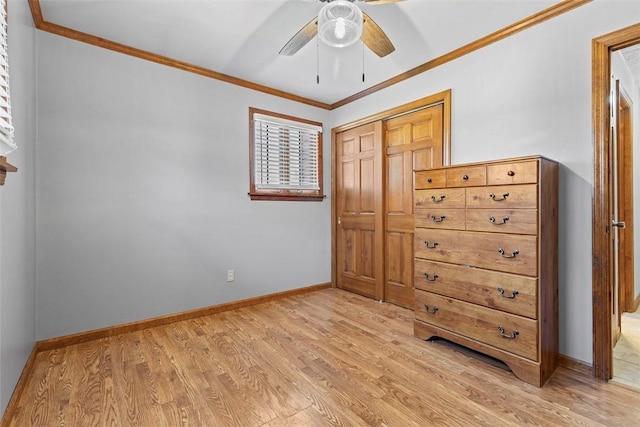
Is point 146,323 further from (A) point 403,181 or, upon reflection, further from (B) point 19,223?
(A) point 403,181

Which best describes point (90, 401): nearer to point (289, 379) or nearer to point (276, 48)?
point (289, 379)

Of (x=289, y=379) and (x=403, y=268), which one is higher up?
(x=403, y=268)

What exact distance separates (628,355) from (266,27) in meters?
3.49

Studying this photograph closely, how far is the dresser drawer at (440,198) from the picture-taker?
2.14 meters

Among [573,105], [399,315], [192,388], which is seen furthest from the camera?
[399,315]

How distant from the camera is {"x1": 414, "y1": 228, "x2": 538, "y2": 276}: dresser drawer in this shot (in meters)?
1.83

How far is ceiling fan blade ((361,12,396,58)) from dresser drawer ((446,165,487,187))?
932mm

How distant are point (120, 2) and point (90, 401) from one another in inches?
96.5

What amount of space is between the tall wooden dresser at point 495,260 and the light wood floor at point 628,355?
37cm

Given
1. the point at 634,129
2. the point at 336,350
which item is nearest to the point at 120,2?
the point at 336,350

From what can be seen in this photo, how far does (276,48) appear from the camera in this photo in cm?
259

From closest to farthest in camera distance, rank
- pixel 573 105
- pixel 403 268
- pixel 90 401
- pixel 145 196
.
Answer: pixel 90 401, pixel 573 105, pixel 145 196, pixel 403 268

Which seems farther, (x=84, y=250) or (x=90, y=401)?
(x=84, y=250)

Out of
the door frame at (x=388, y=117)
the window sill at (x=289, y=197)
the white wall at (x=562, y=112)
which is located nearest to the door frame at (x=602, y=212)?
the white wall at (x=562, y=112)
